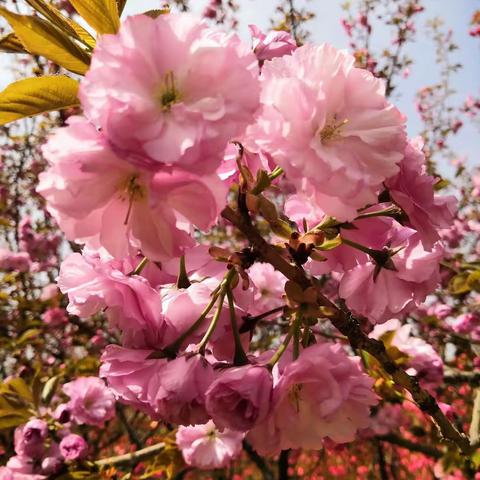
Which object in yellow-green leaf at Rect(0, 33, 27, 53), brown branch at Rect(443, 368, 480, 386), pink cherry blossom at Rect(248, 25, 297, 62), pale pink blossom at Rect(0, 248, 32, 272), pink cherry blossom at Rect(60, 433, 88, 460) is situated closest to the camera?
yellow-green leaf at Rect(0, 33, 27, 53)

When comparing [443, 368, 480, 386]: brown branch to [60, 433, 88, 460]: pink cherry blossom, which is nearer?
[60, 433, 88, 460]: pink cherry blossom

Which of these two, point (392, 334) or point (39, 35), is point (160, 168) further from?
point (392, 334)

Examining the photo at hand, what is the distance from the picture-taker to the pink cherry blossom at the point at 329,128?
Answer: 23.9 inches

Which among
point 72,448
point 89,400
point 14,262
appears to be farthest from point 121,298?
point 14,262

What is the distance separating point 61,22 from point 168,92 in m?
0.24

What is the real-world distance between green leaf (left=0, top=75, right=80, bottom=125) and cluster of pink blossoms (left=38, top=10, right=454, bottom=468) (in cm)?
16

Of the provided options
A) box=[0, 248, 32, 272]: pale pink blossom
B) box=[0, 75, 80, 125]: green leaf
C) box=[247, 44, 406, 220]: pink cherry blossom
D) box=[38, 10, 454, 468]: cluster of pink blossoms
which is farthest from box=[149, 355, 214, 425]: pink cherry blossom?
box=[0, 248, 32, 272]: pale pink blossom

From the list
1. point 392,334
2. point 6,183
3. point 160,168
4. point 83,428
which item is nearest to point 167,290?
point 160,168

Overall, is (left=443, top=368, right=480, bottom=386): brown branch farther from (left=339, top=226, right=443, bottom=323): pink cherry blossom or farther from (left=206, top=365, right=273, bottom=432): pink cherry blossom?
(left=206, top=365, right=273, bottom=432): pink cherry blossom

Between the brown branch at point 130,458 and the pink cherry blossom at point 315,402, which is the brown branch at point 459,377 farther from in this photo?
Result: the pink cherry blossom at point 315,402

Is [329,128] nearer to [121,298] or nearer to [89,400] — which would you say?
[121,298]

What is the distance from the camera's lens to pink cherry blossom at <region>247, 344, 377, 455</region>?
69 centimetres

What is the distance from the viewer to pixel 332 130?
673 millimetres

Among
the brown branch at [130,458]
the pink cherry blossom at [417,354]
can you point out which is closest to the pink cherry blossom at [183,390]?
the pink cherry blossom at [417,354]
